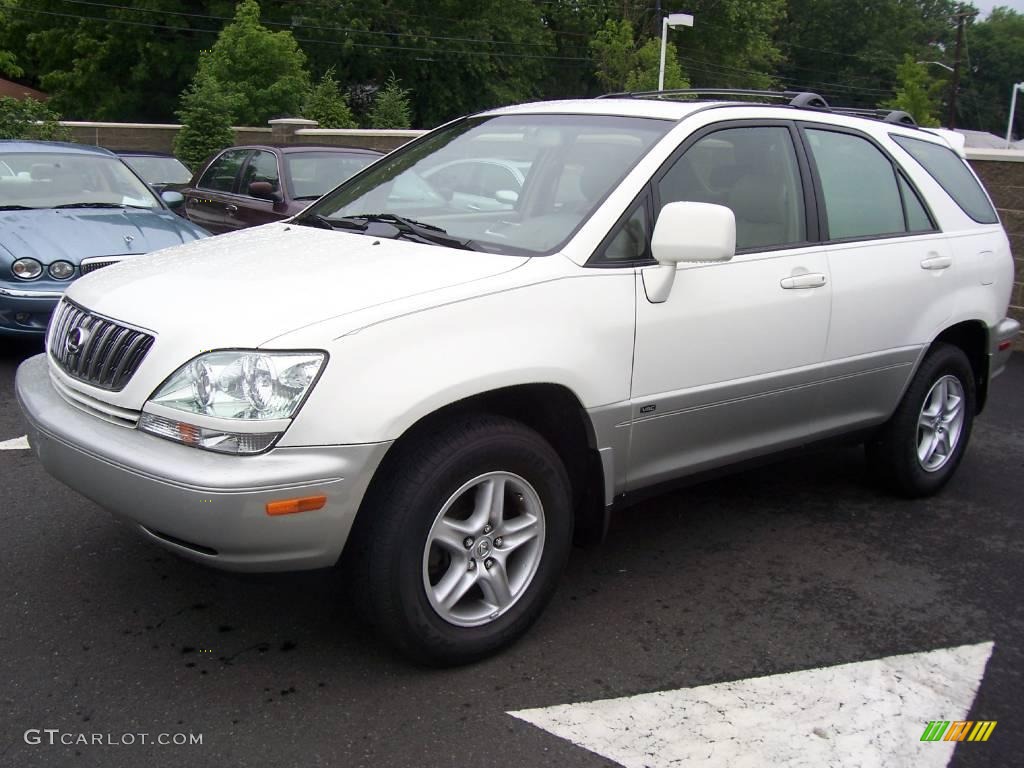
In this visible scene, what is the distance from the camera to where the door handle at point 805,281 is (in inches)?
155

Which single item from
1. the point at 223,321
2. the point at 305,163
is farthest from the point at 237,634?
the point at 305,163

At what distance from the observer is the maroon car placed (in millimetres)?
9875

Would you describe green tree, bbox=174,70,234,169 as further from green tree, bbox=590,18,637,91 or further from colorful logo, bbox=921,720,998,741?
green tree, bbox=590,18,637,91

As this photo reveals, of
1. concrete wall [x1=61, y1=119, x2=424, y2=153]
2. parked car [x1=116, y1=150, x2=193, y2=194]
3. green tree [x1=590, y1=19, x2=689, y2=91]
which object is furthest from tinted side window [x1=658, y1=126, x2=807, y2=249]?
green tree [x1=590, y1=19, x2=689, y2=91]

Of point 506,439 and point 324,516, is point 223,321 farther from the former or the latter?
point 506,439

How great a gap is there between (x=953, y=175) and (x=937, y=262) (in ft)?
2.30

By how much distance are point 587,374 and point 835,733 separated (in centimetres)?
130

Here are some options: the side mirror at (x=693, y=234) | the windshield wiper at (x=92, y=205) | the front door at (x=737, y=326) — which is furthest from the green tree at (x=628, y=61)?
the side mirror at (x=693, y=234)

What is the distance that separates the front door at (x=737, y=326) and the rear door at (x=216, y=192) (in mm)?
7478

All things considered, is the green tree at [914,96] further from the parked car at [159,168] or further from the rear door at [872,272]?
the rear door at [872,272]

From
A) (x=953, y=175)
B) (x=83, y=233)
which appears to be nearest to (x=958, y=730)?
(x=953, y=175)

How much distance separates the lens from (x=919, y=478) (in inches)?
193

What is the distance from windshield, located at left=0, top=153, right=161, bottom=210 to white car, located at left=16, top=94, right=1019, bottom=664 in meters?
4.08

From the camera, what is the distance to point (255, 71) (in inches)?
939
